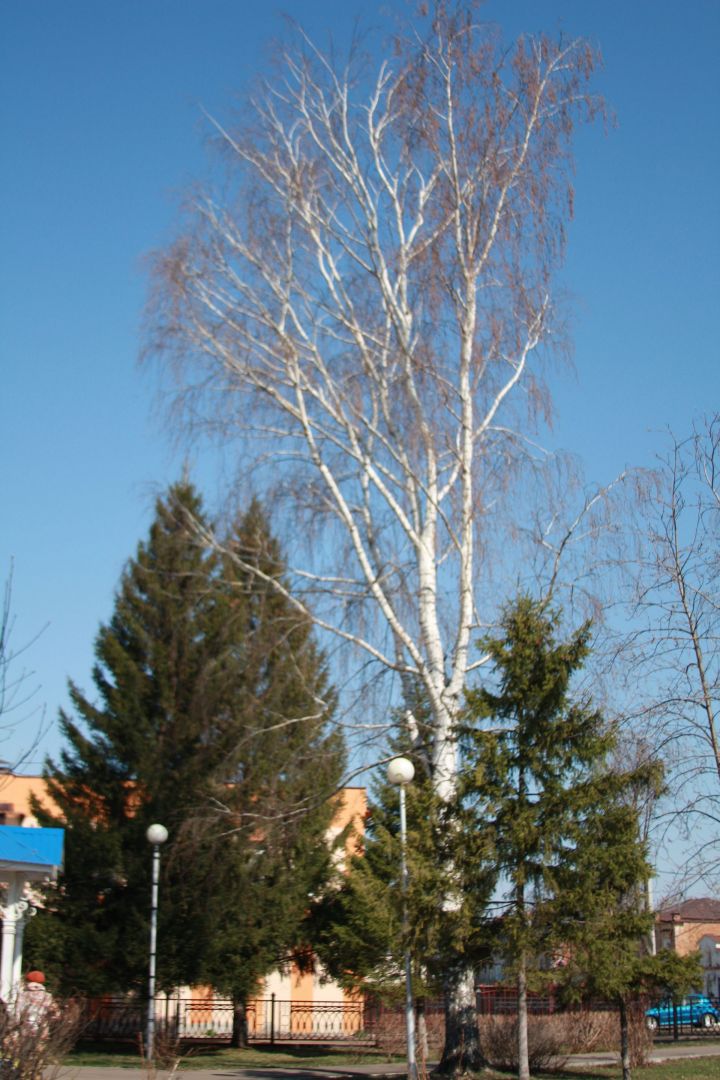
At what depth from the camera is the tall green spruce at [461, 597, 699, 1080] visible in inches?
582

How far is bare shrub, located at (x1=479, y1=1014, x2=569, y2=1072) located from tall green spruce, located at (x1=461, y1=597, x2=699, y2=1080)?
15.7 feet

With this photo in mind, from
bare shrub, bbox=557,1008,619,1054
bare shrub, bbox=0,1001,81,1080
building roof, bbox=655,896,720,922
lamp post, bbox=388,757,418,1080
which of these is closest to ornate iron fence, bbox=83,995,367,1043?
bare shrub, bbox=557,1008,619,1054

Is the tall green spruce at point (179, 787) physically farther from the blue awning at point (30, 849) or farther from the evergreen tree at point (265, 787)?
the blue awning at point (30, 849)

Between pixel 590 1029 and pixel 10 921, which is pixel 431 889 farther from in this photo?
pixel 590 1029

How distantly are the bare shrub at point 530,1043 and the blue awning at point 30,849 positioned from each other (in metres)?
7.70

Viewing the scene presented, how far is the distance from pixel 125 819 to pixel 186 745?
206cm

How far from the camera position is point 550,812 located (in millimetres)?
15211

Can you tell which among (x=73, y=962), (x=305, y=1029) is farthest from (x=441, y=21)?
(x=305, y=1029)

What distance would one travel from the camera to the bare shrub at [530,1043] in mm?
19875

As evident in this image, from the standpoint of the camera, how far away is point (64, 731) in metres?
26.5

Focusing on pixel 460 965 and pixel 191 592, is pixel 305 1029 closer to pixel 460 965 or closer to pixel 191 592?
pixel 191 592

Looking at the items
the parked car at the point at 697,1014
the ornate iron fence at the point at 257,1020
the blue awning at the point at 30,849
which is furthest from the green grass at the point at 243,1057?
the parked car at the point at 697,1014

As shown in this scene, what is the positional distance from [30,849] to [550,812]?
8.30 m

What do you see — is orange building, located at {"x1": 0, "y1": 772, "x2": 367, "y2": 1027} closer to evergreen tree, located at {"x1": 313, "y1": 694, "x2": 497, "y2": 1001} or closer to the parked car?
evergreen tree, located at {"x1": 313, "y1": 694, "x2": 497, "y2": 1001}
